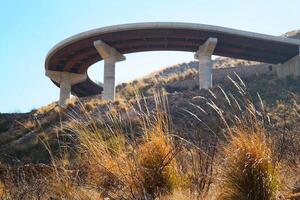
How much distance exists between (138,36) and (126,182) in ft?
76.6

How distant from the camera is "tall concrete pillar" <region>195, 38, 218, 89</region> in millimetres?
26359

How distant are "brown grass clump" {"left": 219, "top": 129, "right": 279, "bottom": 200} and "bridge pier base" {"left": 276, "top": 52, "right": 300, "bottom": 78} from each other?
2614 cm

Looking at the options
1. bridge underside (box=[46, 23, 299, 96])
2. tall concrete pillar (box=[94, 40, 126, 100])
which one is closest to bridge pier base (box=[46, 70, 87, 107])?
bridge underside (box=[46, 23, 299, 96])

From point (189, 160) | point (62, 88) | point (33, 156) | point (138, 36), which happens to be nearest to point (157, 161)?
point (189, 160)

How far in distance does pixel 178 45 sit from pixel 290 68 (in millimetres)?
7635

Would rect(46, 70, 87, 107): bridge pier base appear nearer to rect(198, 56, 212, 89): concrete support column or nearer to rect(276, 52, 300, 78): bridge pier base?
rect(198, 56, 212, 89): concrete support column

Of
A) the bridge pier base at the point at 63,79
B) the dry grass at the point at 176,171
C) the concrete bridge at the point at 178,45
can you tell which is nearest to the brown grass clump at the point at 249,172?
the dry grass at the point at 176,171

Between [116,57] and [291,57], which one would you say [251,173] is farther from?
[291,57]

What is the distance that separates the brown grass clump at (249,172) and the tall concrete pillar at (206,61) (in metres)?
22.9

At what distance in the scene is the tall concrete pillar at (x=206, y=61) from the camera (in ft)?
86.5

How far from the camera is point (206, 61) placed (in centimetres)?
2708

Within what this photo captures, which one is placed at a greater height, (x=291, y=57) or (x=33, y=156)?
(x=291, y=57)

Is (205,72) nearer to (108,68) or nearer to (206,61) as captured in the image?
(206,61)

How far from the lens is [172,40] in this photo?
1085 inches
